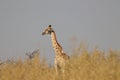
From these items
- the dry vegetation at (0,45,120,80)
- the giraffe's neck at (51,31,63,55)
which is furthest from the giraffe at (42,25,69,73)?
the dry vegetation at (0,45,120,80)

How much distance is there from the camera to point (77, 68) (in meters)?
8.34

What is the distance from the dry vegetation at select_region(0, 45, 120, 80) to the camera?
781 centimetres

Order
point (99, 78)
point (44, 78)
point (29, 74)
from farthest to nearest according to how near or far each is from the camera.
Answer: point (29, 74), point (44, 78), point (99, 78)

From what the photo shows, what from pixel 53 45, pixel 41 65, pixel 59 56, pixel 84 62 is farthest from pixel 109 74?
pixel 53 45

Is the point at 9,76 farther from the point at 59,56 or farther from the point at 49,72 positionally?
the point at 59,56

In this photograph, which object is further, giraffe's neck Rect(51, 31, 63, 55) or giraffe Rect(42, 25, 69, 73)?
giraffe's neck Rect(51, 31, 63, 55)

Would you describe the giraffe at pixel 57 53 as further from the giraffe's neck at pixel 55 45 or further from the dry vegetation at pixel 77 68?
the dry vegetation at pixel 77 68

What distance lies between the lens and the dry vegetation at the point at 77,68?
7809 millimetres

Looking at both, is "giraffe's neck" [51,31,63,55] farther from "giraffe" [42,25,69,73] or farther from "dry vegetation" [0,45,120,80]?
"dry vegetation" [0,45,120,80]

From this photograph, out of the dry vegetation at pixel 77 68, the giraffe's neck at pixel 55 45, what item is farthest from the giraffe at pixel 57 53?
the dry vegetation at pixel 77 68

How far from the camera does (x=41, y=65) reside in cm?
965

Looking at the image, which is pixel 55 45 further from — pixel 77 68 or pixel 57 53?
pixel 77 68

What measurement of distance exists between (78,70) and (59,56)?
149 inches

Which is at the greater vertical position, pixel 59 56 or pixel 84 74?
pixel 59 56
